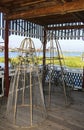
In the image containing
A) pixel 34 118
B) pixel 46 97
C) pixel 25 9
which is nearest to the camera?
pixel 34 118

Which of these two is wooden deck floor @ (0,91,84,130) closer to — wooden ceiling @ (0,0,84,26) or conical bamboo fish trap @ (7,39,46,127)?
conical bamboo fish trap @ (7,39,46,127)

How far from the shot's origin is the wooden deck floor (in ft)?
13.0

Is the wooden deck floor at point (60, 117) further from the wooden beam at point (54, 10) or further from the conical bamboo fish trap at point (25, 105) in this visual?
the wooden beam at point (54, 10)

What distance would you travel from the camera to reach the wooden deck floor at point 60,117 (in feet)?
13.0

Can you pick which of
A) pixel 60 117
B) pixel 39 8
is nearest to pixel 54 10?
pixel 39 8

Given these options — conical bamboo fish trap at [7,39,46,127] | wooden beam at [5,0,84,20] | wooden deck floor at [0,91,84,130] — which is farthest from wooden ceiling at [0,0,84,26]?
wooden deck floor at [0,91,84,130]

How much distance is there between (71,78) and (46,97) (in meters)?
2.14

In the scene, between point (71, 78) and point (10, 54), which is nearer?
point (10, 54)

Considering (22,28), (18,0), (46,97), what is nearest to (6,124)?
(46,97)

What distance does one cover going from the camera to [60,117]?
4508mm

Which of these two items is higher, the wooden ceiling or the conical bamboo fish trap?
the wooden ceiling

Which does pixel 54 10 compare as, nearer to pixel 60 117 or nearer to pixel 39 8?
pixel 39 8

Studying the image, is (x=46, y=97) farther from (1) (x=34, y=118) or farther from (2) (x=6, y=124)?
(2) (x=6, y=124)

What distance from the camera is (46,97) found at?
6172mm
